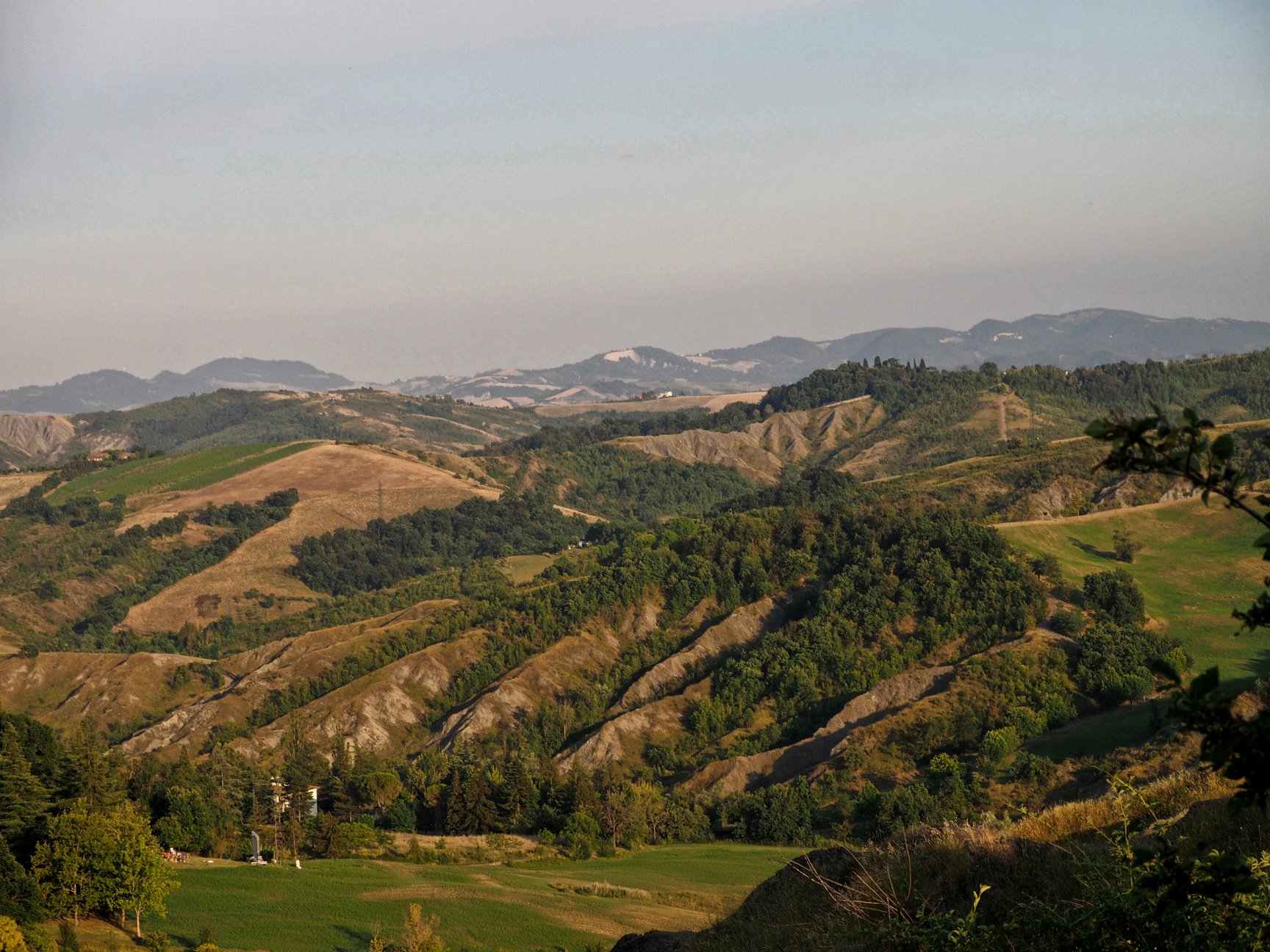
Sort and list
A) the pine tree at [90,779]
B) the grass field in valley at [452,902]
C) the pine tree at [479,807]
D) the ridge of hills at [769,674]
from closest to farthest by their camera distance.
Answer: the grass field in valley at [452,902] → the pine tree at [90,779] → the pine tree at [479,807] → the ridge of hills at [769,674]

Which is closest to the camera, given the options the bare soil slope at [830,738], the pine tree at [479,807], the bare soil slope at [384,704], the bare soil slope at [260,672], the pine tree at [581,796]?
the pine tree at [581,796]

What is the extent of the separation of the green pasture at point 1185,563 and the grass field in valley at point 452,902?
53461mm

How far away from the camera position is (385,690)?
5202 inches

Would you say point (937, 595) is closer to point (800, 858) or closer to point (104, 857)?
point (104, 857)

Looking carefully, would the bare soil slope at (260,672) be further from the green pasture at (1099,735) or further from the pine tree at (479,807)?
the green pasture at (1099,735)

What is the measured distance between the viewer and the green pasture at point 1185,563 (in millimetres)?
104438

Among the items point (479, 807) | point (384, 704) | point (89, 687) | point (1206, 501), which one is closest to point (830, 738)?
point (479, 807)

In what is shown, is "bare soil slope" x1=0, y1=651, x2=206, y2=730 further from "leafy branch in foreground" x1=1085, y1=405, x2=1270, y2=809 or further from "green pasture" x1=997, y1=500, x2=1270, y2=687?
"leafy branch in foreground" x1=1085, y1=405, x2=1270, y2=809

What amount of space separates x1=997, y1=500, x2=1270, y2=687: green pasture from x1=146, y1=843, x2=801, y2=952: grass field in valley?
5346 cm

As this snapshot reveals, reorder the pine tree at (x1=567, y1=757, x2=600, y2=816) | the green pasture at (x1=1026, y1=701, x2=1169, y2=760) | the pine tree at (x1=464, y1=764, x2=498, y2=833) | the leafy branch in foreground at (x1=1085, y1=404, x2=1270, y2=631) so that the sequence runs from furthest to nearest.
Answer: the pine tree at (x1=464, y1=764, x2=498, y2=833) → the pine tree at (x1=567, y1=757, x2=600, y2=816) → the green pasture at (x1=1026, y1=701, x2=1169, y2=760) → the leafy branch in foreground at (x1=1085, y1=404, x2=1270, y2=631)

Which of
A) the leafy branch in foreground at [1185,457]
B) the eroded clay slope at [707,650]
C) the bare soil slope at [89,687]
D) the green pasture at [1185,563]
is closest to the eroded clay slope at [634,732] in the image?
the eroded clay slope at [707,650]

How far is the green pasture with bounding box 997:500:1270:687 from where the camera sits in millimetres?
104438

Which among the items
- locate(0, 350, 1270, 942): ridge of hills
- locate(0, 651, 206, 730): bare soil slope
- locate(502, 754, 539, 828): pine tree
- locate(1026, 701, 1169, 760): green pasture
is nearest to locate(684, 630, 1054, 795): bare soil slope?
locate(0, 350, 1270, 942): ridge of hills

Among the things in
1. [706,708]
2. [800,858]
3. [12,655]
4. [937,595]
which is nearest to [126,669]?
[12,655]
